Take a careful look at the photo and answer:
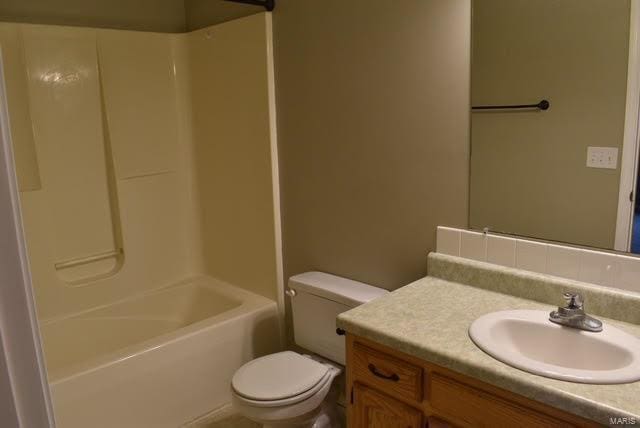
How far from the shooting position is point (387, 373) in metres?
1.48

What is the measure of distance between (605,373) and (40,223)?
2.59m

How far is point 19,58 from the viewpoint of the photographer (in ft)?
8.01

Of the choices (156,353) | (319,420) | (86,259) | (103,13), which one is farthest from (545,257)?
(103,13)

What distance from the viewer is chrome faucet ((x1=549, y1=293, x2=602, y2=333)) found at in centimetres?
139

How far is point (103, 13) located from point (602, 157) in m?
2.60

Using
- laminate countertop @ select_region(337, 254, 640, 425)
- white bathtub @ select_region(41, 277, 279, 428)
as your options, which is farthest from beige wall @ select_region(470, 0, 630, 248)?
white bathtub @ select_region(41, 277, 279, 428)

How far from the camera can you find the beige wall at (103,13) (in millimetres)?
2465

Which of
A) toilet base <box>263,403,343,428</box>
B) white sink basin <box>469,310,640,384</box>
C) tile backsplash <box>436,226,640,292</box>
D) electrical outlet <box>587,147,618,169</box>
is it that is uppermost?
electrical outlet <box>587,147,618,169</box>

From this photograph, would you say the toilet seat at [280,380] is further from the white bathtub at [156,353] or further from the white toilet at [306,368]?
the white bathtub at [156,353]

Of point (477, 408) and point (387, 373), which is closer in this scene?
point (477, 408)

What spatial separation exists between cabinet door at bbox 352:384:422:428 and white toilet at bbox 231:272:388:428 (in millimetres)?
390

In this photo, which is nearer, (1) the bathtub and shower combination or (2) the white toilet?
(2) the white toilet

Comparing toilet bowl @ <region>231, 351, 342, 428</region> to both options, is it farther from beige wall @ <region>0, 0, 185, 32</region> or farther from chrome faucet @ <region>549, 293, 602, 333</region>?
beige wall @ <region>0, 0, 185, 32</region>

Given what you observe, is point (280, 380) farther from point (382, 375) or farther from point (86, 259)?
point (86, 259)
